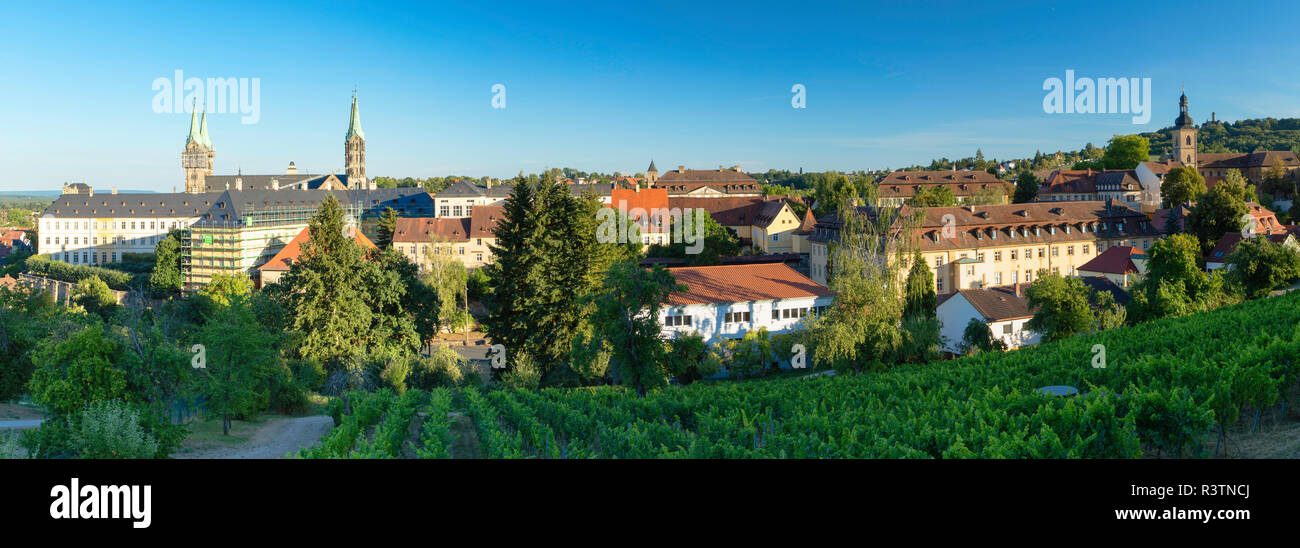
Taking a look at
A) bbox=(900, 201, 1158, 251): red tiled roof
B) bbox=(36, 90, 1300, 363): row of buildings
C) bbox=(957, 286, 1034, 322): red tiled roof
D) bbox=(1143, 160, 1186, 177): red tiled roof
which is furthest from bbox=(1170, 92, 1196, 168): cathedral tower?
bbox=(957, 286, 1034, 322): red tiled roof

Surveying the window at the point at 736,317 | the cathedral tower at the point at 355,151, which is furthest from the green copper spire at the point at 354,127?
the window at the point at 736,317

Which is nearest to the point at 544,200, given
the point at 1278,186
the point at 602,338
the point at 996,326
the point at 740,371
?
the point at 602,338

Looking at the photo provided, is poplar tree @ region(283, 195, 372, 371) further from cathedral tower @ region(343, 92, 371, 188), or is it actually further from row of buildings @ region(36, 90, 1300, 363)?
cathedral tower @ region(343, 92, 371, 188)

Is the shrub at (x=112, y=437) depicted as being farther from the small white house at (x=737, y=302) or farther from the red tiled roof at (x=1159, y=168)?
the red tiled roof at (x=1159, y=168)

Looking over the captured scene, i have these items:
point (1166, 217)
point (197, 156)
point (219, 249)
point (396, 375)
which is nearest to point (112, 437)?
point (396, 375)

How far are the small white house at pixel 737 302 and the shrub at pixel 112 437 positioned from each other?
2592 centimetres

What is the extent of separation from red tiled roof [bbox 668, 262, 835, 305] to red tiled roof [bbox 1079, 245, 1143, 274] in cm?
2116

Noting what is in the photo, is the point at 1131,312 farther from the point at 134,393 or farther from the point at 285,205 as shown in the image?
the point at 285,205

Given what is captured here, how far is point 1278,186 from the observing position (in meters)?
86.9

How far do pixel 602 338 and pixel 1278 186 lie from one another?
285 ft

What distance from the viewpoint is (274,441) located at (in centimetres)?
Answer: 2428

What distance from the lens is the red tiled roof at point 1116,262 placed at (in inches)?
2122

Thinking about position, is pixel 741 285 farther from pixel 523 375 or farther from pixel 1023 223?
pixel 1023 223
